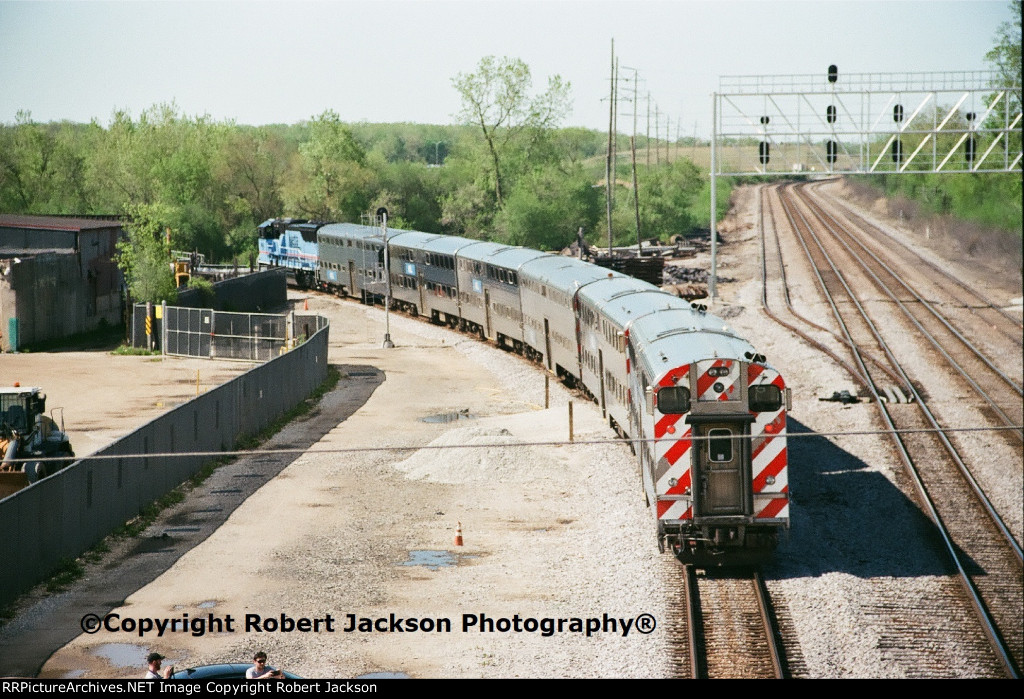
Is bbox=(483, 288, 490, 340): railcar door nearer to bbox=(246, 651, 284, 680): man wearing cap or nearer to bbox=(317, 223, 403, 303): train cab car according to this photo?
bbox=(317, 223, 403, 303): train cab car

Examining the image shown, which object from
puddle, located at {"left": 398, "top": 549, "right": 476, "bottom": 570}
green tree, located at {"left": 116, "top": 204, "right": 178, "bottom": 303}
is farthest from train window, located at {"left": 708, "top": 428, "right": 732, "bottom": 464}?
green tree, located at {"left": 116, "top": 204, "right": 178, "bottom": 303}

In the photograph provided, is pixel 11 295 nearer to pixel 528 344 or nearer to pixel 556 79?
pixel 556 79

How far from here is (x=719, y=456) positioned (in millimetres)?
18234

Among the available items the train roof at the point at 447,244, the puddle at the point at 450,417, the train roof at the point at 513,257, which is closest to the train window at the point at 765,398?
the puddle at the point at 450,417

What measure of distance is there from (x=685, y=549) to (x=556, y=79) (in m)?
20.0

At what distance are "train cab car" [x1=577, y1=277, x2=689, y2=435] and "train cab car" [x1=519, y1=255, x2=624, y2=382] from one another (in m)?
1.44

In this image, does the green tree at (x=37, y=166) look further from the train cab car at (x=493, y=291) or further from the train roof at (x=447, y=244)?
the train roof at (x=447, y=244)

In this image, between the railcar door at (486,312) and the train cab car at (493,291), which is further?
the railcar door at (486,312)

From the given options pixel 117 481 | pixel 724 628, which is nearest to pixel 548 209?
pixel 117 481

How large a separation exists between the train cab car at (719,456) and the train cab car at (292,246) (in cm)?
5363

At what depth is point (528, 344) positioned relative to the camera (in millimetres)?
43688

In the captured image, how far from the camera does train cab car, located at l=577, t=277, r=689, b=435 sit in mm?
25672

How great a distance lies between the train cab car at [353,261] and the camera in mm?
60938

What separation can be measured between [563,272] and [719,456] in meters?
20.4
